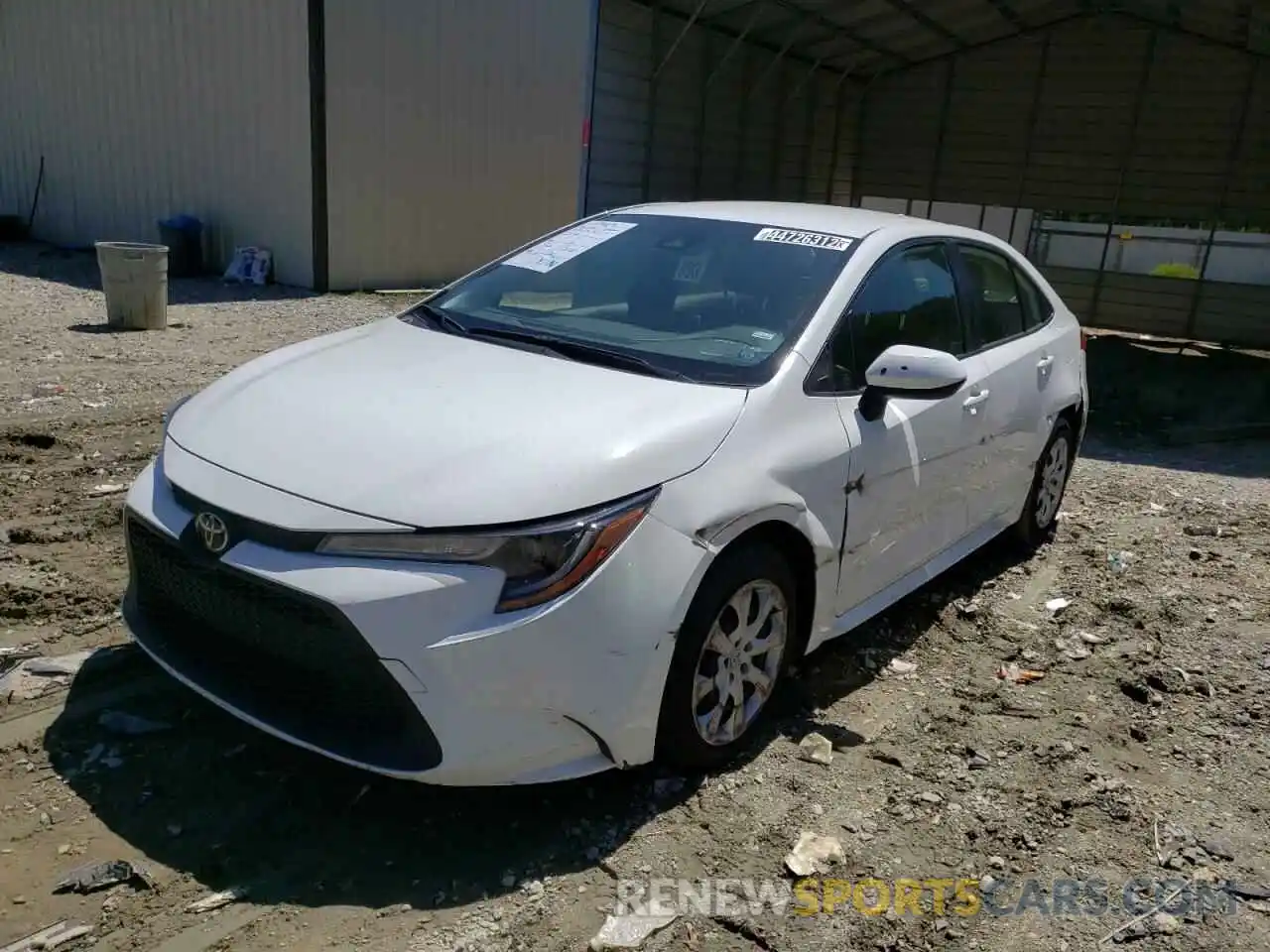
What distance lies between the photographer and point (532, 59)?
48.2 feet

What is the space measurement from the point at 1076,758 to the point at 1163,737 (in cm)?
43

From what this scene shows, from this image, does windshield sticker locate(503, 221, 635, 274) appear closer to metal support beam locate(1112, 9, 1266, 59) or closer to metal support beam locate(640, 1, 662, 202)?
metal support beam locate(640, 1, 662, 202)

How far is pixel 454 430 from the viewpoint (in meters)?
2.69

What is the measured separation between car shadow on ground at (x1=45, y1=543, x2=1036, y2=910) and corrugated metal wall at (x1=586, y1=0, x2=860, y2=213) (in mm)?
8076

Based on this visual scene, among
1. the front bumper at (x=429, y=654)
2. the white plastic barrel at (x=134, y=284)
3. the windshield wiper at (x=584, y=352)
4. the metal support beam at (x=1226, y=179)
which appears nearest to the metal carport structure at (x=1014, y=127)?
the metal support beam at (x=1226, y=179)

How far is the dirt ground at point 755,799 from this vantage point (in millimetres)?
2459

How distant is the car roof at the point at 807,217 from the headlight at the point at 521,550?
1.86 metres

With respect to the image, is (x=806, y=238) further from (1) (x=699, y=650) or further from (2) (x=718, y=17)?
(2) (x=718, y=17)

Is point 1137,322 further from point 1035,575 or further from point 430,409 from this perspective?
point 430,409

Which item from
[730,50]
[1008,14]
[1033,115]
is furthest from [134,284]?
[1033,115]

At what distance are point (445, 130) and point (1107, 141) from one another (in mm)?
9203

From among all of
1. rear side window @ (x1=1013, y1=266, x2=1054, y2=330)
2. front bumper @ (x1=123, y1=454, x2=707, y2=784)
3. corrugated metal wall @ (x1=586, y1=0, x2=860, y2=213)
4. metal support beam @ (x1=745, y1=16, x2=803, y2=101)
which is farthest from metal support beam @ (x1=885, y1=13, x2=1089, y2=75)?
front bumper @ (x1=123, y1=454, x2=707, y2=784)

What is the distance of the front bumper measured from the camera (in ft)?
7.72

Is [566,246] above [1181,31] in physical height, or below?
below
